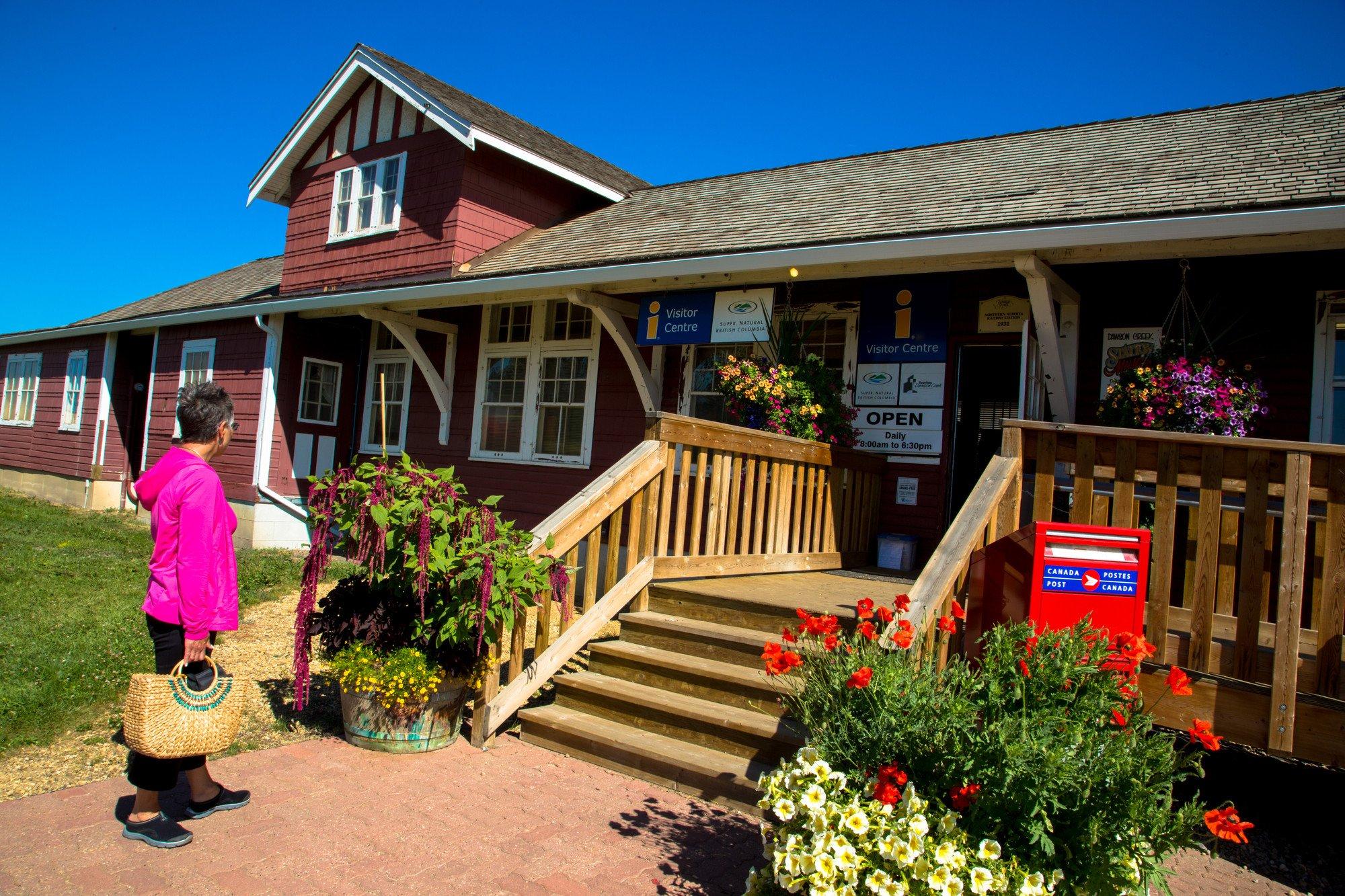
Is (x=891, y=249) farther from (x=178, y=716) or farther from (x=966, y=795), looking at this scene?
(x=178, y=716)

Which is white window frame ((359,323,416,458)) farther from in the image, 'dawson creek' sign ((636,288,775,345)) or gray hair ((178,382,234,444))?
gray hair ((178,382,234,444))

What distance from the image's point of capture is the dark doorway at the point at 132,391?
16.5 m

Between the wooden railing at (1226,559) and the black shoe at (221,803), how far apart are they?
3025 mm

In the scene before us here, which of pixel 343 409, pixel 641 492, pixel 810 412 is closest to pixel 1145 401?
pixel 810 412

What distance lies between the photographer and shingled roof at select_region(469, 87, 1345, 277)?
6.30 meters

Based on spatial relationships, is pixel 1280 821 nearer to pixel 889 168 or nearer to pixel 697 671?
pixel 697 671

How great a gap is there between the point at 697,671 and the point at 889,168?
7155mm

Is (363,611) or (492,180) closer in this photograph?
(363,611)

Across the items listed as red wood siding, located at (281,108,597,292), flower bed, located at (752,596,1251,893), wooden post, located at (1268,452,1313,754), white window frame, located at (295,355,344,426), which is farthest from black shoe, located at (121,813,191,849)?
white window frame, located at (295,355,344,426)

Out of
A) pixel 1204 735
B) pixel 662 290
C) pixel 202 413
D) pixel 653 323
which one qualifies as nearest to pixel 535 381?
pixel 653 323

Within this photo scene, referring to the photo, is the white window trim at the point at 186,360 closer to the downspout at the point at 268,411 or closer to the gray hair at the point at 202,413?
the downspout at the point at 268,411

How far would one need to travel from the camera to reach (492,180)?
11820 millimetres

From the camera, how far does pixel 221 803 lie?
377cm

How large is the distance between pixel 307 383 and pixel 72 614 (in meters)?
6.45
